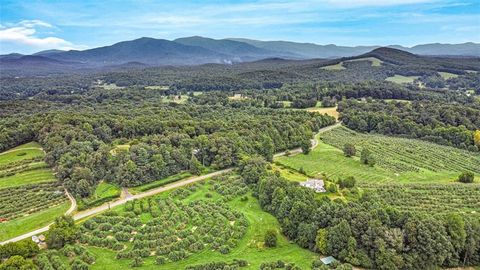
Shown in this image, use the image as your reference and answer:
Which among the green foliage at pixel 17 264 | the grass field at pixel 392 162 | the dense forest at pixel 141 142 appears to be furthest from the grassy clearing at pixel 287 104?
the green foliage at pixel 17 264

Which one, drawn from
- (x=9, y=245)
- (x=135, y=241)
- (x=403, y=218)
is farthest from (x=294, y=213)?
(x=9, y=245)

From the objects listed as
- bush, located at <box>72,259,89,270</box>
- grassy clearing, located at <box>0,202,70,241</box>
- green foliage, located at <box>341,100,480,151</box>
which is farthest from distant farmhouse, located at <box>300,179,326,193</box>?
green foliage, located at <box>341,100,480,151</box>

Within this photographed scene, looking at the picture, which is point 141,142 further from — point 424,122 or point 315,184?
point 424,122

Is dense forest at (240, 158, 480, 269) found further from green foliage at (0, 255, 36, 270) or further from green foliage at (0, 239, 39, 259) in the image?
green foliage at (0, 239, 39, 259)

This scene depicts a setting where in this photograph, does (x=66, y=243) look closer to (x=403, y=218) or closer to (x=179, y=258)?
(x=179, y=258)

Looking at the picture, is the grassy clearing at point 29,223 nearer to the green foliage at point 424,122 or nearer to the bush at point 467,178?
the bush at point 467,178

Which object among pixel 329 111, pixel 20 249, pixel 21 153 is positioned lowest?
pixel 20 249

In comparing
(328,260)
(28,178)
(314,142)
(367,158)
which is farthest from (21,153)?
(367,158)
